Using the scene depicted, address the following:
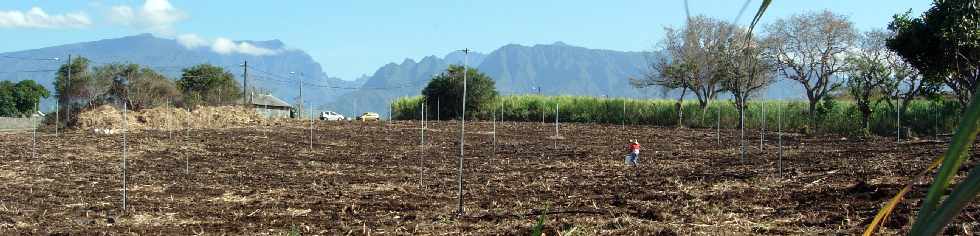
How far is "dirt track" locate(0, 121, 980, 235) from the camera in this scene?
655 centimetres

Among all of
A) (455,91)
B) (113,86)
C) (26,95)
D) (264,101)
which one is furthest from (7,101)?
(455,91)

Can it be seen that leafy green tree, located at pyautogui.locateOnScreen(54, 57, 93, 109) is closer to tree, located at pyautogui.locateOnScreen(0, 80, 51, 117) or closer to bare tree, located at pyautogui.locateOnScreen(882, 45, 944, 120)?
tree, located at pyautogui.locateOnScreen(0, 80, 51, 117)

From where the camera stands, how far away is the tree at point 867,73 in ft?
76.0

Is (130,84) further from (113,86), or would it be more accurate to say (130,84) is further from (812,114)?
(812,114)

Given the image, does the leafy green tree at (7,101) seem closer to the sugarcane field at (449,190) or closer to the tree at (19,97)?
the tree at (19,97)

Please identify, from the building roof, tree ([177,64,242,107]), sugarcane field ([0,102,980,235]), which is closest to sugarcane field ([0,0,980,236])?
sugarcane field ([0,102,980,235])

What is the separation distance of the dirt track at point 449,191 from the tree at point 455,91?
21669mm

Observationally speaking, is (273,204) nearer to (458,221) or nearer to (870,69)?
(458,221)

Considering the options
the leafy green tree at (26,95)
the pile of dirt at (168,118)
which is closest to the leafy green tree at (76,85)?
the pile of dirt at (168,118)

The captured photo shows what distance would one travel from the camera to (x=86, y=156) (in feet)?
50.2

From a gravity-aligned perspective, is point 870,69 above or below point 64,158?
above

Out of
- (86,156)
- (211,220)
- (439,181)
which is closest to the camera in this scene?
(211,220)

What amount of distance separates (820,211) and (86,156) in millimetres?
14197

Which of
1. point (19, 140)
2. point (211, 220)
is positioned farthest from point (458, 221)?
point (19, 140)
